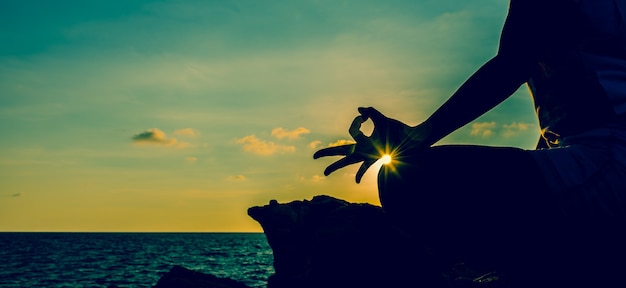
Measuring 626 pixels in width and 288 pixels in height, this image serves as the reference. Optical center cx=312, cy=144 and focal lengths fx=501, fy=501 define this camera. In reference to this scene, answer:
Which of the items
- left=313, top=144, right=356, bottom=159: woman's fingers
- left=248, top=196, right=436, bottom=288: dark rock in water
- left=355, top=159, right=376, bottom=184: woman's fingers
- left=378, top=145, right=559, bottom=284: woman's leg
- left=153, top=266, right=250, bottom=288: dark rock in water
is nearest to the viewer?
left=378, top=145, right=559, bottom=284: woman's leg

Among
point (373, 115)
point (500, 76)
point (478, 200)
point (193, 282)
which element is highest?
point (500, 76)

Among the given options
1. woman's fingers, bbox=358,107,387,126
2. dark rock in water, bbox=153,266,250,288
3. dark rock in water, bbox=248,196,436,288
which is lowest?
dark rock in water, bbox=153,266,250,288

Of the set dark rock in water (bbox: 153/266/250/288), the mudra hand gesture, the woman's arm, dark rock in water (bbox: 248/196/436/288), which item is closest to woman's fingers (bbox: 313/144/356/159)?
the mudra hand gesture

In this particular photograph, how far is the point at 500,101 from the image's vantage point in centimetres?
232

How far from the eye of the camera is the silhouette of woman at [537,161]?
1998 millimetres

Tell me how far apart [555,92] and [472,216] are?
0.66 meters

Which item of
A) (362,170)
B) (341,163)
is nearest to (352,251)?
(362,170)

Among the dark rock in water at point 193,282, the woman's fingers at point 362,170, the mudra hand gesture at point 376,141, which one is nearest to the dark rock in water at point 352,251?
the woman's fingers at point 362,170

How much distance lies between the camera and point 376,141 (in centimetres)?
237

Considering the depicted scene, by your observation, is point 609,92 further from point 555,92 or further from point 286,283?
point 286,283

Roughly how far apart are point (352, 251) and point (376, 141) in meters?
2.25

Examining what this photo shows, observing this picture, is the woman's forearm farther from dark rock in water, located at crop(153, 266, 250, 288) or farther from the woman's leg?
dark rock in water, located at crop(153, 266, 250, 288)

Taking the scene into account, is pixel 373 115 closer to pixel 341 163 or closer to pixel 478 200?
pixel 341 163

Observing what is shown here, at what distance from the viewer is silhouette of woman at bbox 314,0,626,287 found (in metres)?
2.00
